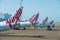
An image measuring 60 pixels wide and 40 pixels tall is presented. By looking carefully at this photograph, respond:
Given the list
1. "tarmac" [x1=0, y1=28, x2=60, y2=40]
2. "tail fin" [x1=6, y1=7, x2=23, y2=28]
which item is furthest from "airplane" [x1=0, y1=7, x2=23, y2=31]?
"tarmac" [x1=0, y1=28, x2=60, y2=40]

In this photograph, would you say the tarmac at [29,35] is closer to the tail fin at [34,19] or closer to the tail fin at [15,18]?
the tail fin at [15,18]

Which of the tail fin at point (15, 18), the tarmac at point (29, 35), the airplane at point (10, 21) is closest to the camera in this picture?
the tarmac at point (29, 35)

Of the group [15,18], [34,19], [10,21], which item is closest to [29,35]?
[15,18]

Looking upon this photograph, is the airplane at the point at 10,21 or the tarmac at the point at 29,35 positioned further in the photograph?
the airplane at the point at 10,21

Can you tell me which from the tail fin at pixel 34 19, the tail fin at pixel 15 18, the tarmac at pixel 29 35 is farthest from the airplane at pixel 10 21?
the tail fin at pixel 34 19

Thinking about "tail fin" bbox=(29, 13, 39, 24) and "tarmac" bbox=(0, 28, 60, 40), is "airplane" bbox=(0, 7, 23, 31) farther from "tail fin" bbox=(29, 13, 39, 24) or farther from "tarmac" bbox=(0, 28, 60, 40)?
"tail fin" bbox=(29, 13, 39, 24)

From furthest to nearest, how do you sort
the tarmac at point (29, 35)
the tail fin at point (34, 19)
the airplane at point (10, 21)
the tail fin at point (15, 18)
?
the tail fin at point (34, 19) < the tail fin at point (15, 18) < the airplane at point (10, 21) < the tarmac at point (29, 35)

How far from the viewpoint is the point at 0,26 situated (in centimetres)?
3522

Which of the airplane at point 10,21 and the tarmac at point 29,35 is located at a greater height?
the airplane at point 10,21

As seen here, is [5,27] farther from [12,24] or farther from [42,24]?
[42,24]

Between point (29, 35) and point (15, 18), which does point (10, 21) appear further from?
point (29, 35)

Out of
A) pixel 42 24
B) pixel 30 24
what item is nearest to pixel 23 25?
pixel 30 24

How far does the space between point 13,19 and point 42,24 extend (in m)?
40.9

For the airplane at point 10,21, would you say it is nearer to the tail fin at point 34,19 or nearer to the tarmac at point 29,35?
the tarmac at point 29,35
